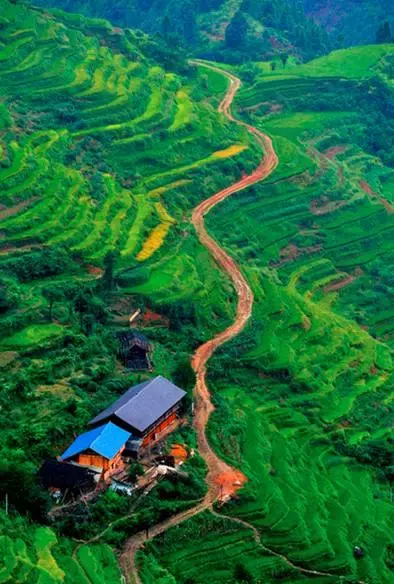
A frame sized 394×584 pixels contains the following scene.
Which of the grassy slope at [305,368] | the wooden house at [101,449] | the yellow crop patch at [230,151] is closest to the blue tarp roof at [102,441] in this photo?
the wooden house at [101,449]

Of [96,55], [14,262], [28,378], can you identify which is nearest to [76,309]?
[14,262]

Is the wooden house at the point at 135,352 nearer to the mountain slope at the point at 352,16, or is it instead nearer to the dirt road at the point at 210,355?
the dirt road at the point at 210,355

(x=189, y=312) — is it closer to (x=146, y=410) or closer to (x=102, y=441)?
(x=146, y=410)

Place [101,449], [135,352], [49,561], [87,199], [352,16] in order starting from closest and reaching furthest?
1. [49,561]
2. [101,449]
3. [135,352]
4. [87,199]
5. [352,16]

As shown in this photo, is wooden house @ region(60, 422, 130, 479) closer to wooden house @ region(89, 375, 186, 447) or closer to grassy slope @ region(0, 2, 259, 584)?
wooden house @ region(89, 375, 186, 447)

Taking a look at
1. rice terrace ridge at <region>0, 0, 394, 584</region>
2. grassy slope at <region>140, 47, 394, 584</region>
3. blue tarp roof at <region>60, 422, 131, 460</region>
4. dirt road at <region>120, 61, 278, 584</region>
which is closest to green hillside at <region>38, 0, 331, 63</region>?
rice terrace ridge at <region>0, 0, 394, 584</region>

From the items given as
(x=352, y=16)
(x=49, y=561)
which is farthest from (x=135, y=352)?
(x=352, y=16)

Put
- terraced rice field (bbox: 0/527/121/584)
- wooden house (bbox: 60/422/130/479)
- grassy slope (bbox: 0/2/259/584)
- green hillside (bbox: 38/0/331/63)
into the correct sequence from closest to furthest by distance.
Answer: terraced rice field (bbox: 0/527/121/584), wooden house (bbox: 60/422/130/479), grassy slope (bbox: 0/2/259/584), green hillside (bbox: 38/0/331/63)
